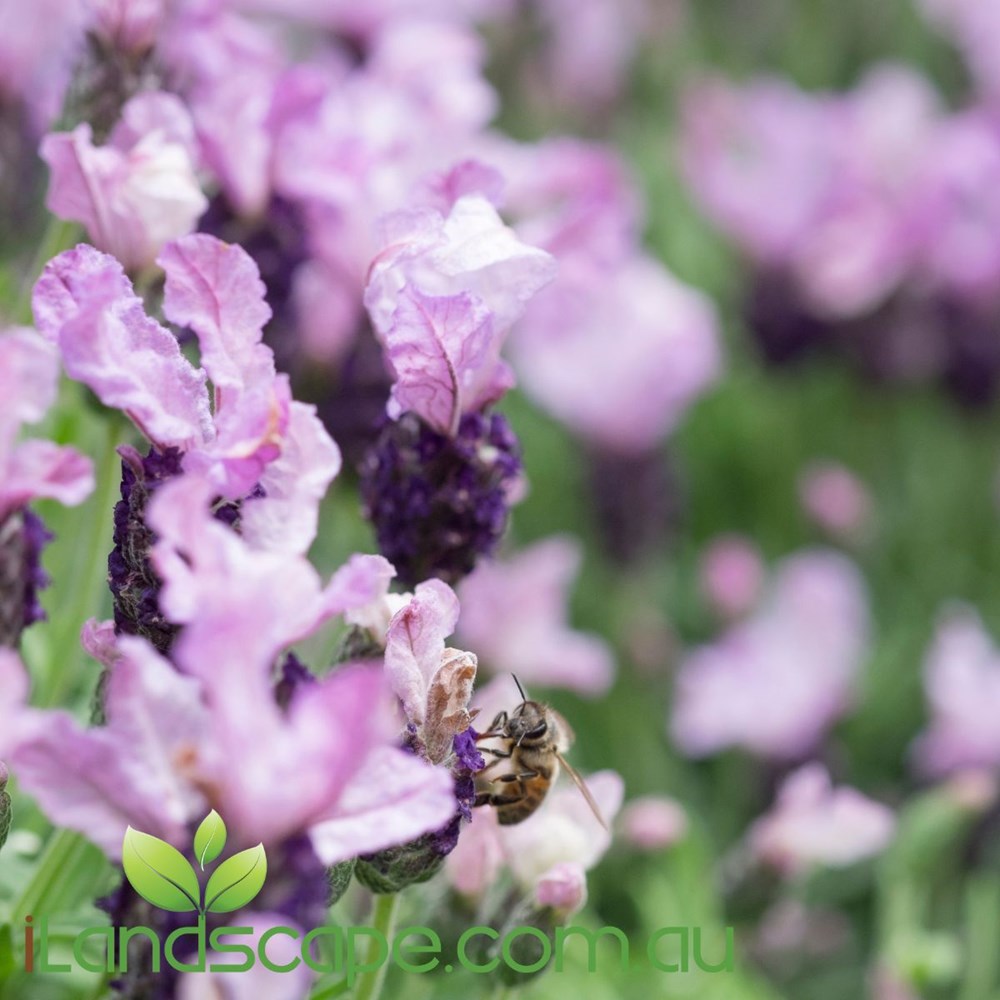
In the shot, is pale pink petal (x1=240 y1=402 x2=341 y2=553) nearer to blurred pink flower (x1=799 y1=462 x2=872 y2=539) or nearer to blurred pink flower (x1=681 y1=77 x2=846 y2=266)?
blurred pink flower (x1=799 y1=462 x2=872 y2=539)

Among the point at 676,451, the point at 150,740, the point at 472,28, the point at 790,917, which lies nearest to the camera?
the point at 150,740

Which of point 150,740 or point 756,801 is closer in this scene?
point 150,740

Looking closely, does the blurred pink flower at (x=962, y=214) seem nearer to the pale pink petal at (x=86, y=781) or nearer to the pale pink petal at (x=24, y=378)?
the pale pink petal at (x=24, y=378)

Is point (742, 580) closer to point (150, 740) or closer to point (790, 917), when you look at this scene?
point (790, 917)

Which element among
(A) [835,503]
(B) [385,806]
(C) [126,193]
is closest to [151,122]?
Answer: (C) [126,193]

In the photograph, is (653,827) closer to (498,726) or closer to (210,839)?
(498,726)

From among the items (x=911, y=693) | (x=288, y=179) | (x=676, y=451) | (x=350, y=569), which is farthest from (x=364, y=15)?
(x=350, y=569)
